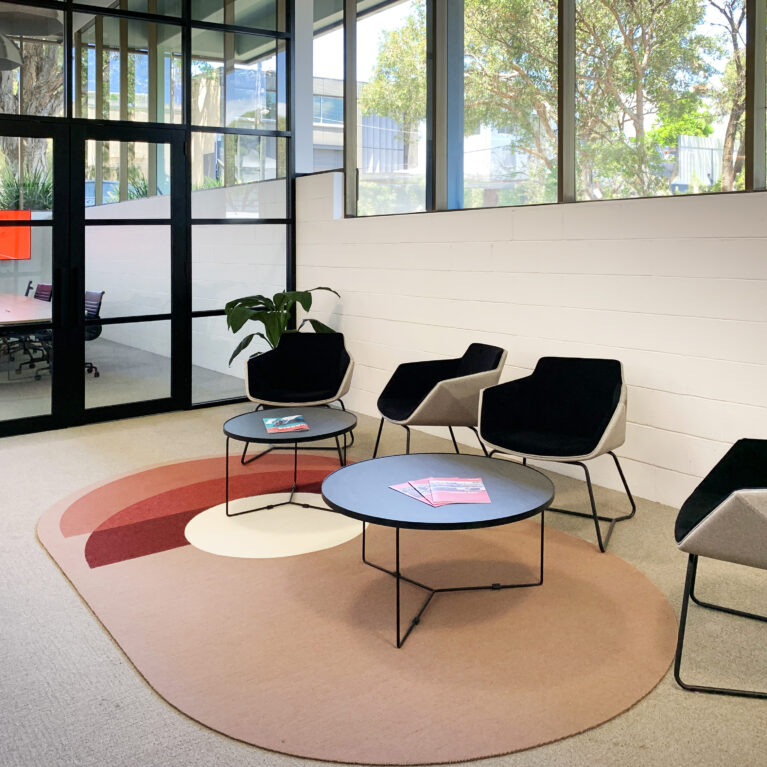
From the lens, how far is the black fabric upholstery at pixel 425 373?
5066mm

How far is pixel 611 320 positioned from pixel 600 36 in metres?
1.61

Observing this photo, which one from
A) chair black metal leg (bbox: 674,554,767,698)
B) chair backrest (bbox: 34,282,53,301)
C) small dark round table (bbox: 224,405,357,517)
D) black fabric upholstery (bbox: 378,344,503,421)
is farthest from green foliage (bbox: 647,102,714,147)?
chair backrest (bbox: 34,282,53,301)

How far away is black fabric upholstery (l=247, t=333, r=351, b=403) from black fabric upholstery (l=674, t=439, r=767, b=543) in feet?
8.84

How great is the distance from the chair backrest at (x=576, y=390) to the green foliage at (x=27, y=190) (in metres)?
3.55

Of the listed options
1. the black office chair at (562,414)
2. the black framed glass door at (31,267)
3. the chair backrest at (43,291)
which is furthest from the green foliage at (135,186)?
the black office chair at (562,414)

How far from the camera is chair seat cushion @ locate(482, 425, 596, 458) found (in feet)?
13.1

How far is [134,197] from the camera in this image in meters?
6.28

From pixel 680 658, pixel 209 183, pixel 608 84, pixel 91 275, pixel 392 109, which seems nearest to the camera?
pixel 680 658

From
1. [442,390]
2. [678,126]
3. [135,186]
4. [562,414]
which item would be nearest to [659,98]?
[678,126]

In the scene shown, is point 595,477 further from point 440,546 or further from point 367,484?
point 367,484

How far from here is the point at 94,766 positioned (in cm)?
236

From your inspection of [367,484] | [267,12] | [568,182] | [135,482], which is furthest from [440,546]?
[267,12]

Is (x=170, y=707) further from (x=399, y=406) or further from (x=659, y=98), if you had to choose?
(x=659, y=98)

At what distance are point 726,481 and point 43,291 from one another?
4653 millimetres
